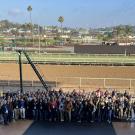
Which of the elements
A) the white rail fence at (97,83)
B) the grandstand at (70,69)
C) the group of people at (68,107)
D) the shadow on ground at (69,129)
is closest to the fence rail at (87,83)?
the white rail fence at (97,83)

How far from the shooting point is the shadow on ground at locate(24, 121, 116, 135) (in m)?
21.4

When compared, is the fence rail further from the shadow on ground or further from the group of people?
the shadow on ground

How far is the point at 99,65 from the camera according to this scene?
4997 centimetres

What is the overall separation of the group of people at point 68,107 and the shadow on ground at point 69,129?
0.61 m

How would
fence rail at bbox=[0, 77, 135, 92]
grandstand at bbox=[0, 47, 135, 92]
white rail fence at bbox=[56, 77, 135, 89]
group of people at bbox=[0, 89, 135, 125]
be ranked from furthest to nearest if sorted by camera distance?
grandstand at bbox=[0, 47, 135, 92], white rail fence at bbox=[56, 77, 135, 89], fence rail at bbox=[0, 77, 135, 92], group of people at bbox=[0, 89, 135, 125]

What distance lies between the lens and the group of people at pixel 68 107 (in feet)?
75.5

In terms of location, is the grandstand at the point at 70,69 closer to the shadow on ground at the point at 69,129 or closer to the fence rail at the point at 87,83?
the fence rail at the point at 87,83

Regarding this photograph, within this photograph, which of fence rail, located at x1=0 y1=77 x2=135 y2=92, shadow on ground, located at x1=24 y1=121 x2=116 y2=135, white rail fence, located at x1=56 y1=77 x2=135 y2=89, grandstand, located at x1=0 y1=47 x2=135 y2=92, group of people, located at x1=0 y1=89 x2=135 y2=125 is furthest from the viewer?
grandstand, located at x1=0 y1=47 x2=135 y2=92

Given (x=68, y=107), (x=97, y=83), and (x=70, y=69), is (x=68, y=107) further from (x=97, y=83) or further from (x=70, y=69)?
(x=70, y=69)

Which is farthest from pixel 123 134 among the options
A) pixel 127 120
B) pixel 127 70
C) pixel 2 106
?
pixel 127 70

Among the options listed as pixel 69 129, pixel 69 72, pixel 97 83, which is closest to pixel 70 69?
pixel 69 72

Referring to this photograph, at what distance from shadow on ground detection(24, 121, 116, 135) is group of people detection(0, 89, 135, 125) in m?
0.61

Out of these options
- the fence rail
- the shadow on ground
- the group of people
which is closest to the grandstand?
the fence rail

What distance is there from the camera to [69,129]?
2198 centimetres
